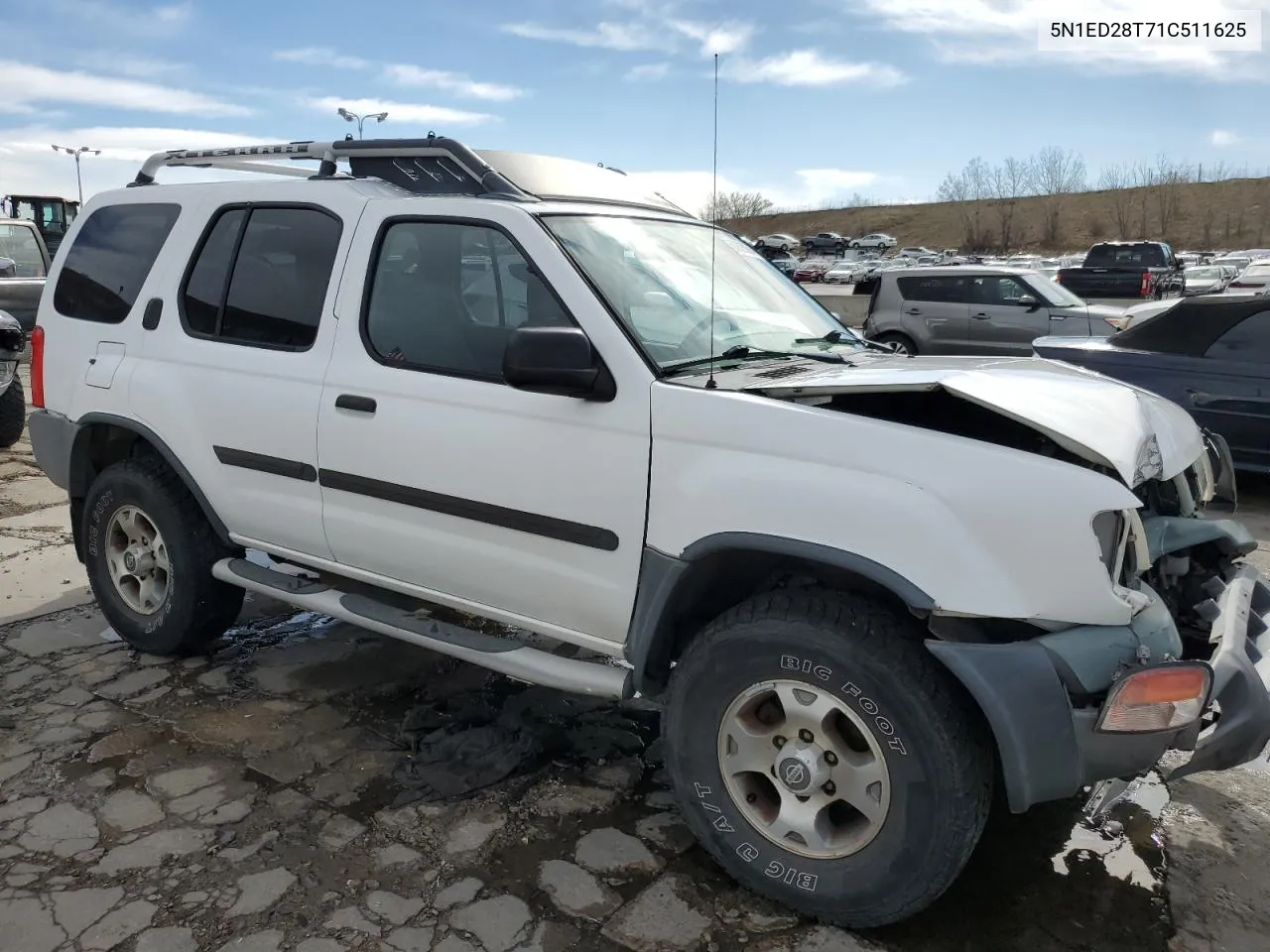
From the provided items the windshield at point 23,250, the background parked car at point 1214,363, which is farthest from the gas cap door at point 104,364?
the windshield at point 23,250

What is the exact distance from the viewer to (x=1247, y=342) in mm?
7047

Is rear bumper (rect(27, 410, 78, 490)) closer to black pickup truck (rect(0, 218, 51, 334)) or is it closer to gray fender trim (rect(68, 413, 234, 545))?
gray fender trim (rect(68, 413, 234, 545))

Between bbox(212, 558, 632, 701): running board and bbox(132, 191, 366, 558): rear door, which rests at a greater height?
bbox(132, 191, 366, 558): rear door

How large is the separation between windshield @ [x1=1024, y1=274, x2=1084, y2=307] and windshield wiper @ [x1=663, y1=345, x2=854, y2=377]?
10.4m

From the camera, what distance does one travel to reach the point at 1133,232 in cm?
7081

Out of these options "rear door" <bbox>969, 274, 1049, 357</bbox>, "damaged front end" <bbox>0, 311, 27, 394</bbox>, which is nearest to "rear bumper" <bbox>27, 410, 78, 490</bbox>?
"damaged front end" <bbox>0, 311, 27, 394</bbox>

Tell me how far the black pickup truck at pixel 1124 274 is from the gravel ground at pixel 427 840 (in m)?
21.5

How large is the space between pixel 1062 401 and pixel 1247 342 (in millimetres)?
5448

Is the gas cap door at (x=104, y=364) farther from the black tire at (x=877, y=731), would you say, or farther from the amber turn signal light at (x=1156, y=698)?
the amber turn signal light at (x=1156, y=698)

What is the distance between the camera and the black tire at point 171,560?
414 centimetres

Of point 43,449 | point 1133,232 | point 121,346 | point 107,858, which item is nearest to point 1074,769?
point 107,858

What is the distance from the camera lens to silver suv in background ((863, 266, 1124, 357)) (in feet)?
41.0

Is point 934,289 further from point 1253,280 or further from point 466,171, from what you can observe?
point 466,171

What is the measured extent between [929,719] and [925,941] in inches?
27.2
